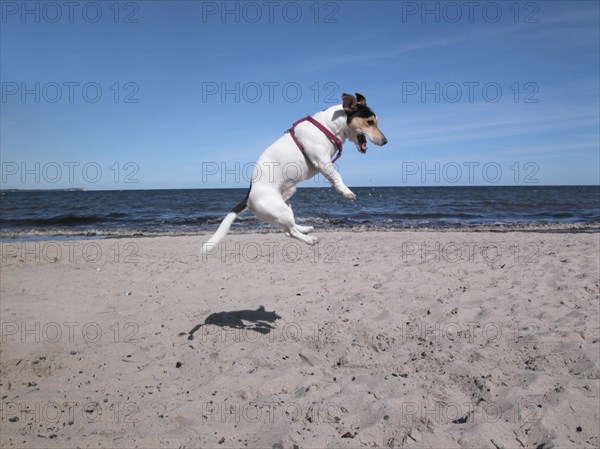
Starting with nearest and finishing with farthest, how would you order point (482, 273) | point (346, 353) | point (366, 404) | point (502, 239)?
1. point (366, 404)
2. point (346, 353)
3. point (482, 273)
4. point (502, 239)

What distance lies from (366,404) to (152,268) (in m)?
7.04

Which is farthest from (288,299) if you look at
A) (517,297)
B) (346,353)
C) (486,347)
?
(517,297)

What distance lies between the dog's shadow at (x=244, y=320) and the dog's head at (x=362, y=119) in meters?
3.29

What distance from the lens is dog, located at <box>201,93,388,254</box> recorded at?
12.6ft

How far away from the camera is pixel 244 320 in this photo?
254 inches

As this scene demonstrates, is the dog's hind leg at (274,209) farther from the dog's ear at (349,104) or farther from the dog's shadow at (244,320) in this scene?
the dog's shadow at (244,320)

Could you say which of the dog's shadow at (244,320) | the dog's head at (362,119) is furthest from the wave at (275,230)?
the dog's head at (362,119)

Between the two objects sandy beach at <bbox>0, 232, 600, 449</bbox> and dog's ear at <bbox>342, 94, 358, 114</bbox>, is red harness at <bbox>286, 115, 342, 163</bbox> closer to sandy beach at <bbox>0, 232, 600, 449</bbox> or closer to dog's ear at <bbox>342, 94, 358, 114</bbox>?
dog's ear at <bbox>342, 94, 358, 114</bbox>

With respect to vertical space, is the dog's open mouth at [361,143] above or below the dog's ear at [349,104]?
below

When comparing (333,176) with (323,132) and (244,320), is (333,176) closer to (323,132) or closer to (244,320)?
(323,132)

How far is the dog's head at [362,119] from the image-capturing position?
3809 millimetres

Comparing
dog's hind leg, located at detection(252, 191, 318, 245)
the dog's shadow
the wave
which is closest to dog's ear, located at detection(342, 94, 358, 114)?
dog's hind leg, located at detection(252, 191, 318, 245)

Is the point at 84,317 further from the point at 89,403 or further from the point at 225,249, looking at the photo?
the point at 225,249

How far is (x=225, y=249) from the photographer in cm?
1220
